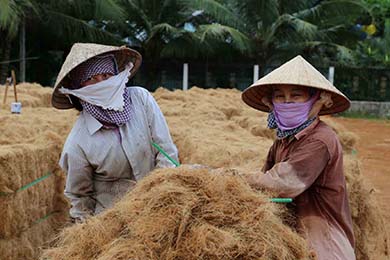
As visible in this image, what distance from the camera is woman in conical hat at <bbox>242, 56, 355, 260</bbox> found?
7.73ft

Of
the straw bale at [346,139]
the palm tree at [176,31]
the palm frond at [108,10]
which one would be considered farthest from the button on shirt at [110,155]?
the palm tree at [176,31]

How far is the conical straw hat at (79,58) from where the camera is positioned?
308cm

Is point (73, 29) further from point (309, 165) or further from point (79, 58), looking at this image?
point (309, 165)

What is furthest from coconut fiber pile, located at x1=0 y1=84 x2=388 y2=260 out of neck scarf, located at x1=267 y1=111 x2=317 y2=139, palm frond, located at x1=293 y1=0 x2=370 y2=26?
palm frond, located at x1=293 y1=0 x2=370 y2=26

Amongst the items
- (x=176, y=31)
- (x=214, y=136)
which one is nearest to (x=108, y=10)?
(x=176, y=31)

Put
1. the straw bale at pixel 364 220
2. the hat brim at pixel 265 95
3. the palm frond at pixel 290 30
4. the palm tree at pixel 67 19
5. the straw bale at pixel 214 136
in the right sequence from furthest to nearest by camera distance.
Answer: the palm frond at pixel 290 30 → the palm tree at pixel 67 19 → the straw bale at pixel 214 136 → the straw bale at pixel 364 220 → the hat brim at pixel 265 95

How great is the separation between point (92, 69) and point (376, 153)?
12621 mm

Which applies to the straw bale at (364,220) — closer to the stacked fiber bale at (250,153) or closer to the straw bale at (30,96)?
the stacked fiber bale at (250,153)

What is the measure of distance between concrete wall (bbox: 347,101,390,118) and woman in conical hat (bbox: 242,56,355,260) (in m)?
22.4

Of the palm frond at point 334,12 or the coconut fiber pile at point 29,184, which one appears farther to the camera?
the palm frond at point 334,12

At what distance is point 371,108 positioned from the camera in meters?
24.4

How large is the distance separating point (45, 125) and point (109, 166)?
398 centimetres

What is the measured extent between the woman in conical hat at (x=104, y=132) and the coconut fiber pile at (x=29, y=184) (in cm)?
219

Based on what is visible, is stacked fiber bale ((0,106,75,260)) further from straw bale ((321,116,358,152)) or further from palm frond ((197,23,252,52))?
palm frond ((197,23,252,52))
